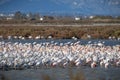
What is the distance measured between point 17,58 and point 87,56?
338 centimetres

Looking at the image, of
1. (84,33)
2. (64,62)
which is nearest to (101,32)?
(84,33)

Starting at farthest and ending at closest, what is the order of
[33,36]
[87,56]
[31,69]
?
[33,36]
[87,56]
[31,69]

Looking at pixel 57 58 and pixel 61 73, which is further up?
pixel 57 58

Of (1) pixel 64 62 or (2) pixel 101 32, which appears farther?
(2) pixel 101 32

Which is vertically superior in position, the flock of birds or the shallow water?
the flock of birds

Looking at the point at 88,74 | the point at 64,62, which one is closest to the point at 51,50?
the point at 64,62

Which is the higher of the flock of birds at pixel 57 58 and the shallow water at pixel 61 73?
the flock of birds at pixel 57 58

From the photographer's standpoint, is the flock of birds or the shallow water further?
the flock of birds

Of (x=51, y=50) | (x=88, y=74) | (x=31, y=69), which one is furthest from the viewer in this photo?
(x=51, y=50)

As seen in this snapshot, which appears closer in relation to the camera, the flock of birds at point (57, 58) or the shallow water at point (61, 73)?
the shallow water at point (61, 73)

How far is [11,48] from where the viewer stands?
25.0 metres

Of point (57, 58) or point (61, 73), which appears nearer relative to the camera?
point (61, 73)

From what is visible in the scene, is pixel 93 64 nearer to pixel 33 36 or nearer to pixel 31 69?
pixel 31 69

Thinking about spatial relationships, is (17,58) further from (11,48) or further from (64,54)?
(11,48)
